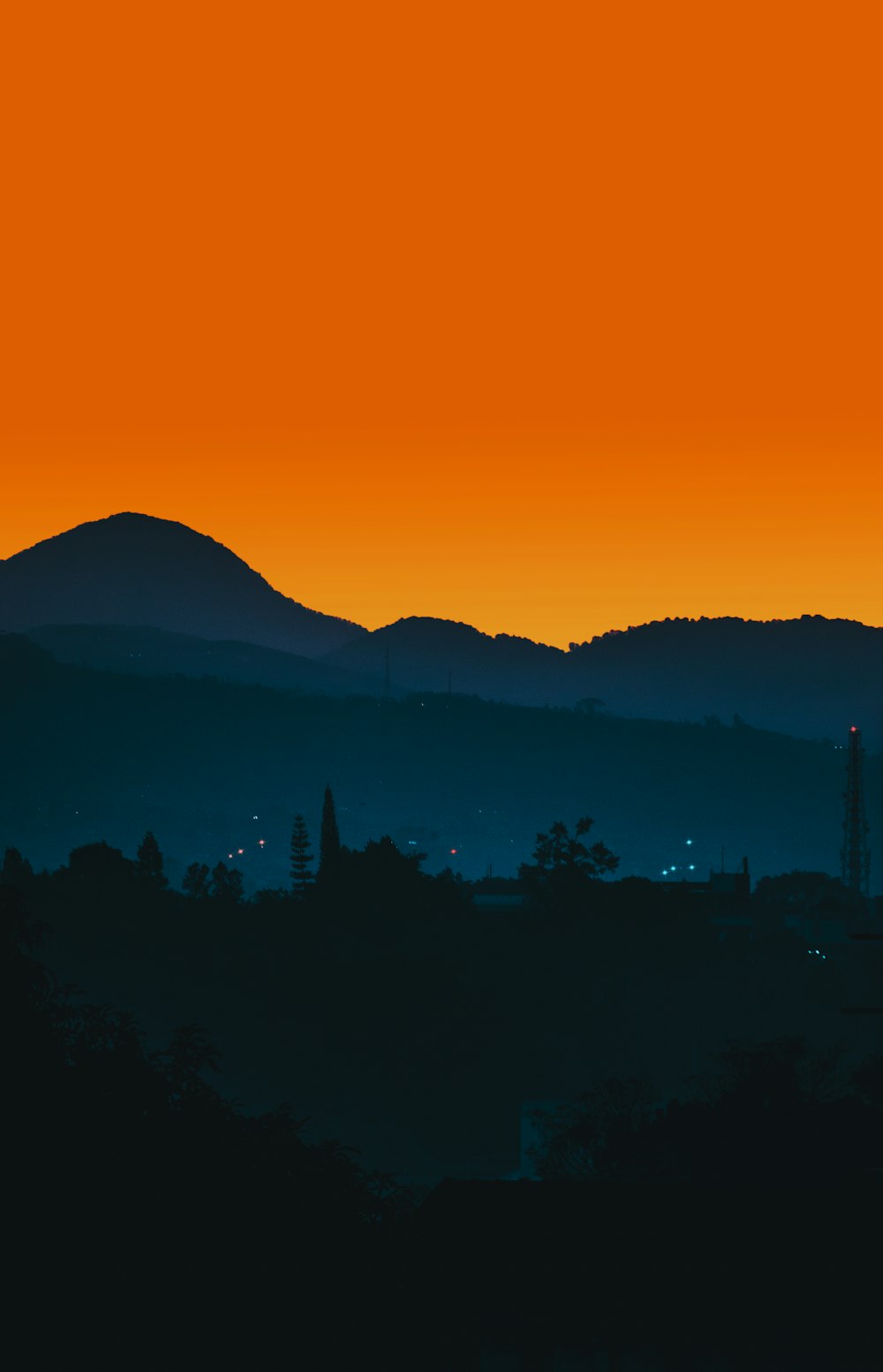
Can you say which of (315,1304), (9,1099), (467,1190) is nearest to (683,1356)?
(467,1190)

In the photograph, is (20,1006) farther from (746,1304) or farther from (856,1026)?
(856,1026)

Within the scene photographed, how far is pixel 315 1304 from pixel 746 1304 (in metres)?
20.3

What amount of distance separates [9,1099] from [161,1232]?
102 inches

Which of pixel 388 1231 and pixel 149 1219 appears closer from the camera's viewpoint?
pixel 149 1219

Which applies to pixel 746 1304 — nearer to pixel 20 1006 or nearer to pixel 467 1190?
pixel 467 1190

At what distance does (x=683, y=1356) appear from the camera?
47344mm

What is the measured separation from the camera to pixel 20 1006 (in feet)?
102

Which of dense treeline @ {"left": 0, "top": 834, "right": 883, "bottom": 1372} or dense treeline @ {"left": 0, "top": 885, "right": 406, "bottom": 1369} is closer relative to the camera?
dense treeline @ {"left": 0, "top": 885, "right": 406, "bottom": 1369}

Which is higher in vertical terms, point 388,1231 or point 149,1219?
point 149,1219

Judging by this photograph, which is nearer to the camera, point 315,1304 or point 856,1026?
point 315,1304

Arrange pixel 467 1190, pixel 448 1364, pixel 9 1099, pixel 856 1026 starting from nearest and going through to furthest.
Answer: pixel 9 1099, pixel 448 1364, pixel 467 1190, pixel 856 1026

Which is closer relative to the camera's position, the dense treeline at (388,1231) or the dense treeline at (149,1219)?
the dense treeline at (149,1219)

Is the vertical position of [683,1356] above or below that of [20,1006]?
below

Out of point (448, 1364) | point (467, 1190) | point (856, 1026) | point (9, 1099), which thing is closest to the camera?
point (9, 1099)
